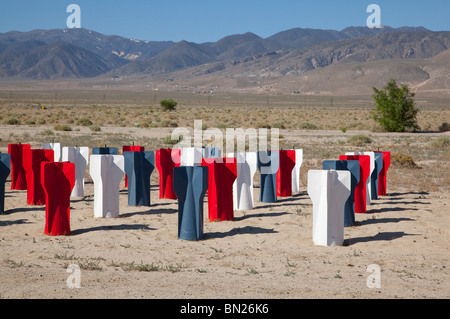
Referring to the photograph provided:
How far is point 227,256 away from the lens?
7039 mm

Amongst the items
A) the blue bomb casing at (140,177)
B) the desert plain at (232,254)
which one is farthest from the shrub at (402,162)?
the blue bomb casing at (140,177)

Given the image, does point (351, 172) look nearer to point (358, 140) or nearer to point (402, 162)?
point (402, 162)

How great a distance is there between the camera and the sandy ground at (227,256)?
217 inches

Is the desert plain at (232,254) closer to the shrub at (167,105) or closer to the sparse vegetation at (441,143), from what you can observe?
the sparse vegetation at (441,143)

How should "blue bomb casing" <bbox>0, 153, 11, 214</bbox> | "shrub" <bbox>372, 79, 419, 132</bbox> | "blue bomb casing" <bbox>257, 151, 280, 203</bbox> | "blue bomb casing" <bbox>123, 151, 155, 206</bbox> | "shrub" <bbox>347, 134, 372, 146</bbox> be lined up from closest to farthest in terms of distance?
"blue bomb casing" <bbox>0, 153, 11, 214</bbox> → "blue bomb casing" <bbox>123, 151, 155, 206</bbox> → "blue bomb casing" <bbox>257, 151, 280, 203</bbox> → "shrub" <bbox>347, 134, 372, 146</bbox> → "shrub" <bbox>372, 79, 419, 132</bbox>

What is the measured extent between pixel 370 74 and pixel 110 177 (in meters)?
166

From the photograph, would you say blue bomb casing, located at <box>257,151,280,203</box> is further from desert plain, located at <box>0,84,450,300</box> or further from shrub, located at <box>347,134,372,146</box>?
shrub, located at <box>347,134,372,146</box>

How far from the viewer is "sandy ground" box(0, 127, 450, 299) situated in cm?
552

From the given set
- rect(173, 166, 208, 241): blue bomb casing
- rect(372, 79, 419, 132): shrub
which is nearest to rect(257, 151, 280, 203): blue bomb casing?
rect(173, 166, 208, 241): blue bomb casing

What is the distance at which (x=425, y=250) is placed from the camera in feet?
24.0
